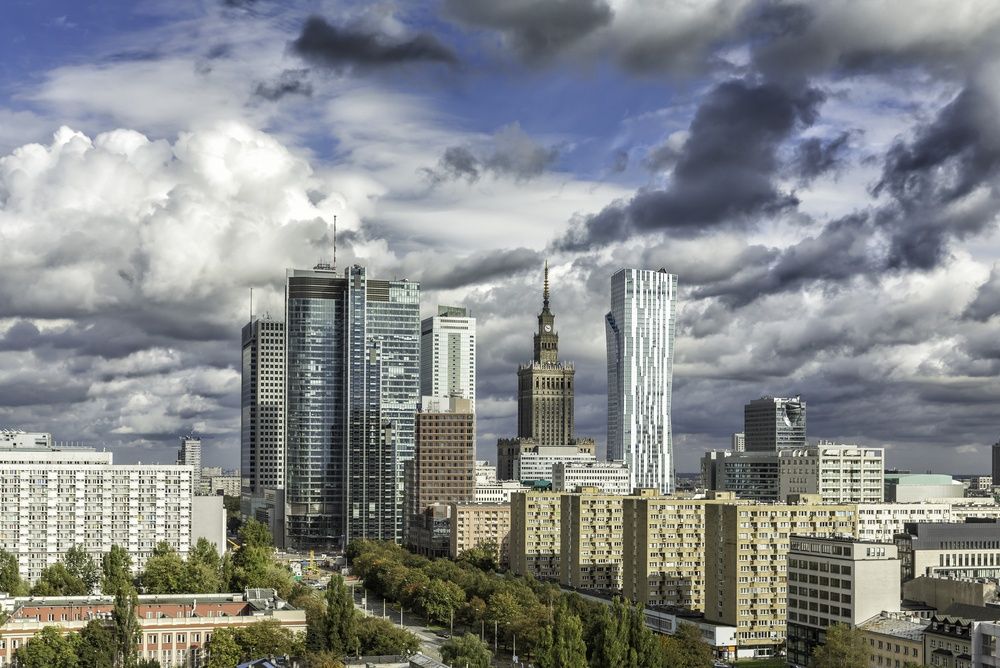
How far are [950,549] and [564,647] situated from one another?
73.3m

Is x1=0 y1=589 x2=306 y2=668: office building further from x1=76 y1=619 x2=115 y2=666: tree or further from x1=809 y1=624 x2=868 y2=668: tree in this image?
x1=809 y1=624 x2=868 y2=668: tree

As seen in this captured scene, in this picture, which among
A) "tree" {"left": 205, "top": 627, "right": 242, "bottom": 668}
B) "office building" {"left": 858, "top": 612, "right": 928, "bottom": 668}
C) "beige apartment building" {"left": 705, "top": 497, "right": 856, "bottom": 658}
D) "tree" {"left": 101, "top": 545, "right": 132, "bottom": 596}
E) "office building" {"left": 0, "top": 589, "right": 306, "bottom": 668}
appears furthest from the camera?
"tree" {"left": 101, "top": 545, "right": 132, "bottom": 596}

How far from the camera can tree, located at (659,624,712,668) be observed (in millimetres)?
114125

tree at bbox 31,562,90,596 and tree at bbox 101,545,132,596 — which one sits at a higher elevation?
tree at bbox 101,545,132,596

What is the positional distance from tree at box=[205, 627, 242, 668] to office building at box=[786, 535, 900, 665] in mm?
54382

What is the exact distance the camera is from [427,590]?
525 feet

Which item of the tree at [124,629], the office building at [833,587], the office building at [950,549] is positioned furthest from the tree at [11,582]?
the office building at [950,549]

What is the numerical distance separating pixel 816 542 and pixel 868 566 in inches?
366

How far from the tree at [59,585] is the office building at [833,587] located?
82570 millimetres

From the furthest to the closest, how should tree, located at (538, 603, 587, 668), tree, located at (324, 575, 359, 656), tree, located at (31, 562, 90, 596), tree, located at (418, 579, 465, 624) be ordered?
tree, located at (418, 579, 465, 624), tree, located at (31, 562, 90, 596), tree, located at (324, 575, 359, 656), tree, located at (538, 603, 587, 668)

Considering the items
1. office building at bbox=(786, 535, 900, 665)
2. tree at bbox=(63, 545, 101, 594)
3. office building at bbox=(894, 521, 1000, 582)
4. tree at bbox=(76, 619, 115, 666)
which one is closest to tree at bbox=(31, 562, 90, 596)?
tree at bbox=(63, 545, 101, 594)

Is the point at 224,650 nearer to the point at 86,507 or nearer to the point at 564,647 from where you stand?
the point at 564,647

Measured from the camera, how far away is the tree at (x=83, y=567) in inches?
6698

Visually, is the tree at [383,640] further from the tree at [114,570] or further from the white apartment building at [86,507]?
the white apartment building at [86,507]
